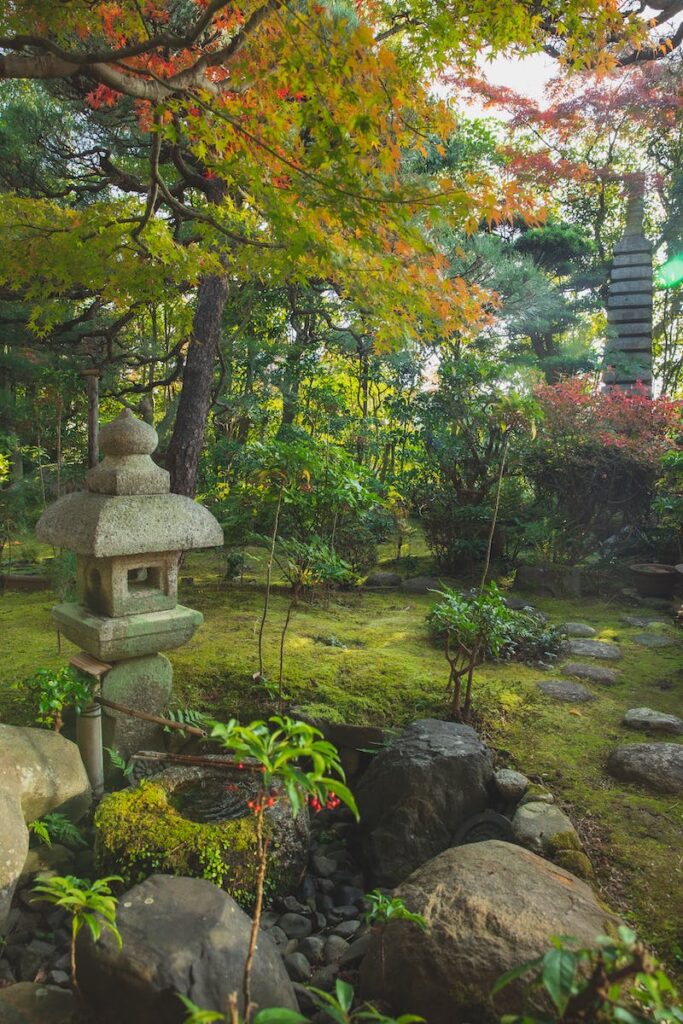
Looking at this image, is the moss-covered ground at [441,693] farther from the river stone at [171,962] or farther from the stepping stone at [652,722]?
the river stone at [171,962]

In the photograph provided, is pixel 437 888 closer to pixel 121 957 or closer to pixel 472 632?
pixel 121 957

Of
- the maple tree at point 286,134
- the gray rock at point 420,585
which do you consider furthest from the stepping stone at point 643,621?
the maple tree at point 286,134

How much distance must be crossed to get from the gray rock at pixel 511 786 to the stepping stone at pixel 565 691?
1189 mm

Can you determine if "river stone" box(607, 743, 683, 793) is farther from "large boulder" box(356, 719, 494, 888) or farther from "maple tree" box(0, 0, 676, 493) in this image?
"maple tree" box(0, 0, 676, 493)

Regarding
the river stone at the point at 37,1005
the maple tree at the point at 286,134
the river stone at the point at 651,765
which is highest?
the maple tree at the point at 286,134

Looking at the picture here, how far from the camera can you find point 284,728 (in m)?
1.70

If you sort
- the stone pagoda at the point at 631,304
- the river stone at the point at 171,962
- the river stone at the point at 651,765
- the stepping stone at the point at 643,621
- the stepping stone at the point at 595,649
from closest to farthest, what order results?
the river stone at the point at 171,962
the river stone at the point at 651,765
the stepping stone at the point at 595,649
the stepping stone at the point at 643,621
the stone pagoda at the point at 631,304

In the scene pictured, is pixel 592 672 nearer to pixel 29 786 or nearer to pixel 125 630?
pixel 125 630

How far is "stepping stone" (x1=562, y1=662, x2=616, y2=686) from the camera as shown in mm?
4566

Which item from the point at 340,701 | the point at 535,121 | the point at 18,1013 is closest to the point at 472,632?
the point at 340,701

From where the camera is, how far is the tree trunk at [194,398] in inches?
246

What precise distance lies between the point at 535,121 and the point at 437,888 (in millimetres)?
12445

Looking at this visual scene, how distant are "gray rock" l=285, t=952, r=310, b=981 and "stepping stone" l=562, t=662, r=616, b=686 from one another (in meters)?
2.94

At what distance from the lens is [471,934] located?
2039 mm
